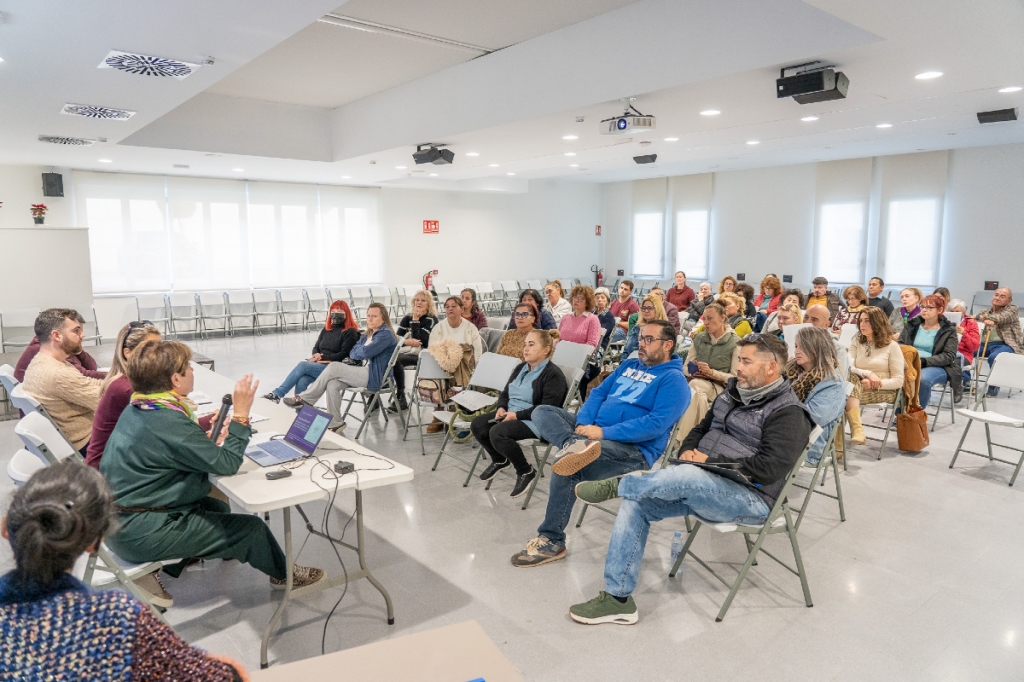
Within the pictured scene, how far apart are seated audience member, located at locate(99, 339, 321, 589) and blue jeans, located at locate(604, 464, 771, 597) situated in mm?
1647

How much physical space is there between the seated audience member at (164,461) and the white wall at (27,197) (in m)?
10.2

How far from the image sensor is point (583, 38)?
19.8 feet

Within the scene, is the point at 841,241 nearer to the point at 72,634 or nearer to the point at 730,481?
the point at 730,481

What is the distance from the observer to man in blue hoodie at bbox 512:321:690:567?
11.5 ft

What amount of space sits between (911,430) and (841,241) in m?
9.02

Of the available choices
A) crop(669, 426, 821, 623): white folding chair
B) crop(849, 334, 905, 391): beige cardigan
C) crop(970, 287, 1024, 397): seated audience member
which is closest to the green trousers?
crop(669, 426, 821, 623): white folding chair

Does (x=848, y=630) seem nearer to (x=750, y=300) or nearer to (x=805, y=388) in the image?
(x=805, y=388)

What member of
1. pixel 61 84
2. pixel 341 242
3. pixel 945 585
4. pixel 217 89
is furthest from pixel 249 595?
pixel 341 242

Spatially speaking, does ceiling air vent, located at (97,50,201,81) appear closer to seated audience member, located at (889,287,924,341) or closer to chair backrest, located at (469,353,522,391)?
chair backrest, located at (469,353,522,391)

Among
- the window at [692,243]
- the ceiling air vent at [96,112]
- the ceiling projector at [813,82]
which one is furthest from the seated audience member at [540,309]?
the window at [692,243]

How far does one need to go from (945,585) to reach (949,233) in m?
10.5

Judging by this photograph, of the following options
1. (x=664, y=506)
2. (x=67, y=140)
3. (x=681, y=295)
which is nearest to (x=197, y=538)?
(x=664, y=506)

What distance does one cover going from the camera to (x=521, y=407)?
448cm

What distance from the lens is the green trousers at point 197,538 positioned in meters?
2.54
